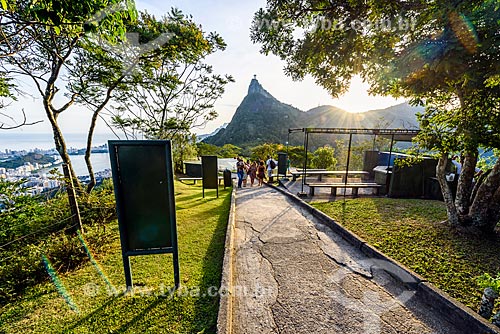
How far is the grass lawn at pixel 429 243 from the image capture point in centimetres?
297

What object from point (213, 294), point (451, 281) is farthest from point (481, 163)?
point (213, 294)

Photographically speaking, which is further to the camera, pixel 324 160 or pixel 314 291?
pixel 324 160

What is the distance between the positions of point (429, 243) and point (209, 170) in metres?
6.62

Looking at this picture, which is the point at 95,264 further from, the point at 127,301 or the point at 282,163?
the point at 282,163

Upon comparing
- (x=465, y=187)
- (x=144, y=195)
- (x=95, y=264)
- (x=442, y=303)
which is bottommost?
(x=95, y=264)

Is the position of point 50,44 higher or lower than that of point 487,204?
higher

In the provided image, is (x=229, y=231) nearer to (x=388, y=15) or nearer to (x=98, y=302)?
(x=98, y=302)

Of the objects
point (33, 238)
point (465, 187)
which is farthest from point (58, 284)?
point (465, 187)

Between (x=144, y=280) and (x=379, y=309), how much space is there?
3185 mm

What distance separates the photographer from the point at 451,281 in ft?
9.55

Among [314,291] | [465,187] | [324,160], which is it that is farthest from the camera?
[324,160]

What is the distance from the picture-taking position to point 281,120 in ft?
205

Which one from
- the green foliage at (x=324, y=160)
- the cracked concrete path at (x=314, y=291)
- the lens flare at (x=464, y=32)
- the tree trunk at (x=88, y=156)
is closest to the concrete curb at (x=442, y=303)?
the cracked concrete path at (x=314, y=291)

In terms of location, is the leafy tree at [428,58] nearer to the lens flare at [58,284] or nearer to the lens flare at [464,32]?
the lens flare at [464,32]
